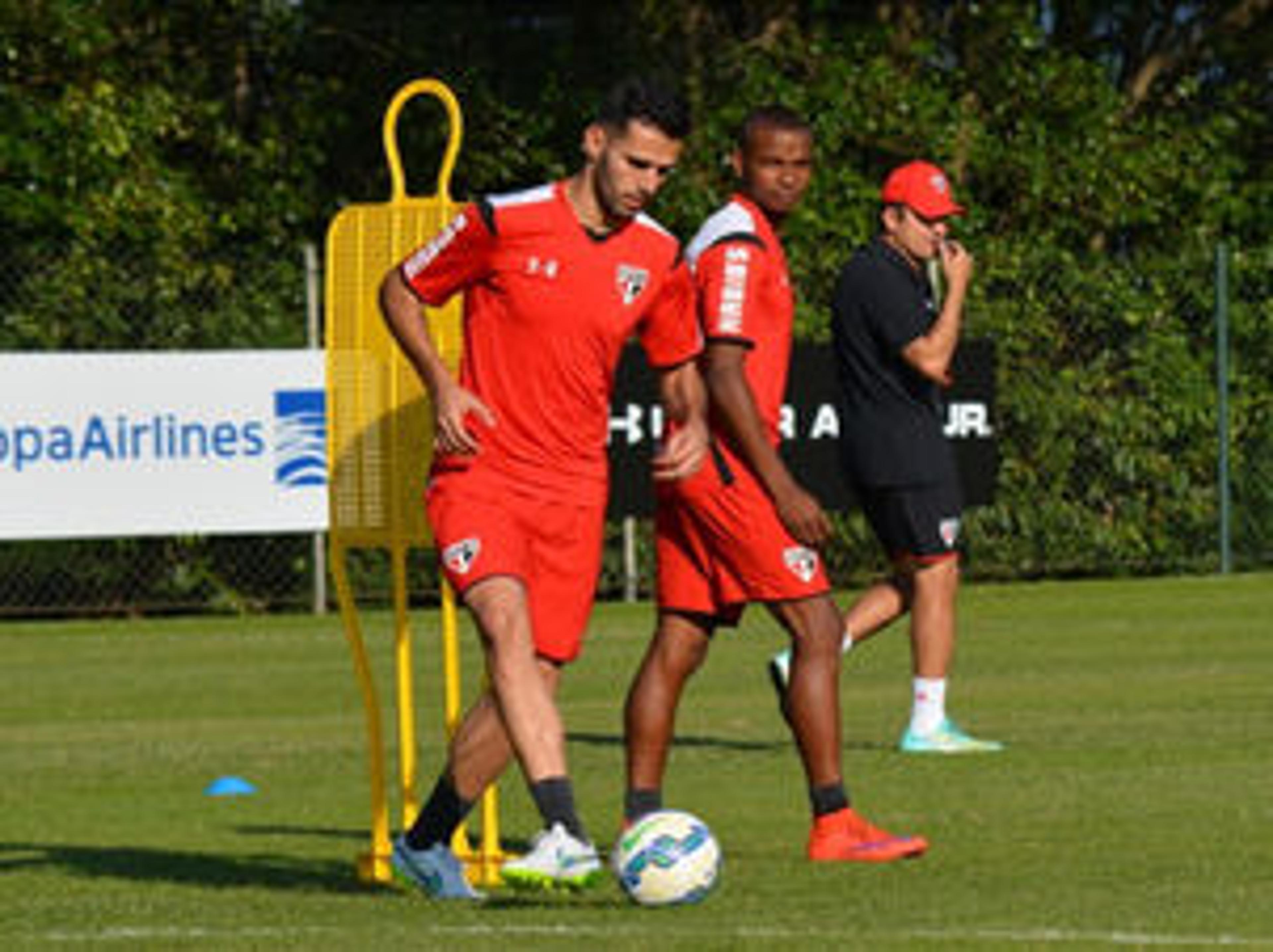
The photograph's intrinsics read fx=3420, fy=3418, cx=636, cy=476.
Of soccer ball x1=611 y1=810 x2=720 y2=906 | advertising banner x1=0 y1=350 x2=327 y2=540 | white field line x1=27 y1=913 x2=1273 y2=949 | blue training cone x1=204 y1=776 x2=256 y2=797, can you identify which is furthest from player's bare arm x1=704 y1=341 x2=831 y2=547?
advertising banner x1=0 y1=350 x2=327 y2=540

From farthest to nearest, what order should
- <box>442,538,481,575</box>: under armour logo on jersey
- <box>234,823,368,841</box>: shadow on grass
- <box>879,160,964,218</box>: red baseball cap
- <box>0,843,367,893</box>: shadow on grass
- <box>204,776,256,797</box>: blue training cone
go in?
1. <box>879,160,964,218</box>: red baseball cap
2. <box>204,776,256,797</box>: blue training cone
3. <box>234,823,368,841</box>: shadow on grass
4. <box>0,843,367,893</box>: shadow on grass
5. <box>442,538,481,575</box>: under armour logo on jersey

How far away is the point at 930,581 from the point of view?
13.2m

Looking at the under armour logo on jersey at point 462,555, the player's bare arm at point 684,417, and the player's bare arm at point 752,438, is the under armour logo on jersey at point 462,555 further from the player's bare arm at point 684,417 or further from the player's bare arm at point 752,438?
the player's bare arm at point 752,438

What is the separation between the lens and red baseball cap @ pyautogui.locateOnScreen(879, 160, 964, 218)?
1276cm

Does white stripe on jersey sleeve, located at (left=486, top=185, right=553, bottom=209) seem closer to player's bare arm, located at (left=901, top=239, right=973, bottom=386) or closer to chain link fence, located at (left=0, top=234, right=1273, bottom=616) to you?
player's bare arm, located at (left=901, top=239, right=973, bottom=386)

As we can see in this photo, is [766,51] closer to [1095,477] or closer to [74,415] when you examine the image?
[1095,477]

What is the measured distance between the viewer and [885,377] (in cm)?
1302

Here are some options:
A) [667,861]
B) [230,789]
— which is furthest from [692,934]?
[230,789]

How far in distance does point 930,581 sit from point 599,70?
18.8 meters

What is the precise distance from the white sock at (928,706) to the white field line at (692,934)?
16.3 ft

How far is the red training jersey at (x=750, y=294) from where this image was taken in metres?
9.91

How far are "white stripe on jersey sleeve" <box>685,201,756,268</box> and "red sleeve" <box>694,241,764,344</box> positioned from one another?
0.03 m

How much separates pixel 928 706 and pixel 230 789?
2.73 metres

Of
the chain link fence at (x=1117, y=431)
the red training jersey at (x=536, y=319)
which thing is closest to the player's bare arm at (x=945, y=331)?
the red training jersey at (x=536, y=319)
